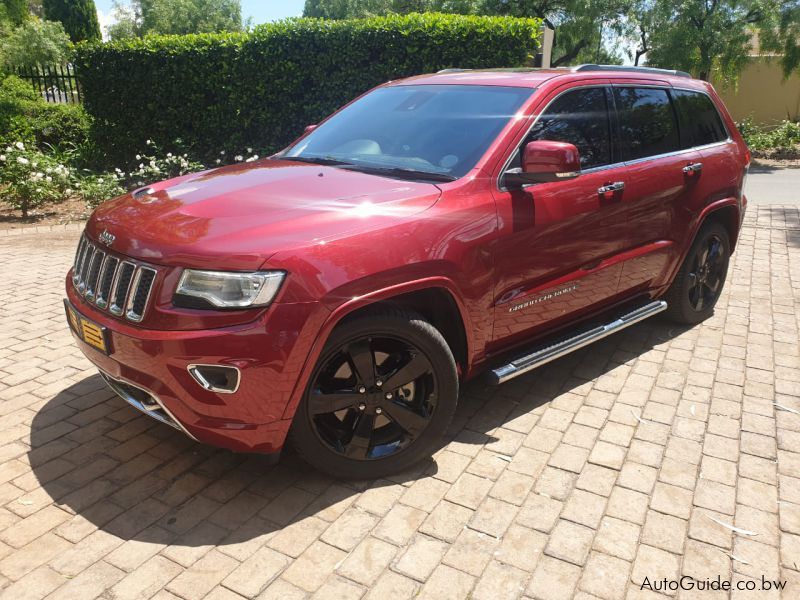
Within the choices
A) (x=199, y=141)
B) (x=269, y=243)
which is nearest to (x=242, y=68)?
(x=199, y=141)

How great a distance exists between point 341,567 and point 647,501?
4.81 ft

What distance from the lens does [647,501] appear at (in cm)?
310

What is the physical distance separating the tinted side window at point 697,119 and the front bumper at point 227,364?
3514 mm

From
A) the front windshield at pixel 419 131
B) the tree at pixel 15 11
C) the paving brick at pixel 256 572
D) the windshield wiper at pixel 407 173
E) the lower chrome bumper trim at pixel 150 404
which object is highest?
the tree at pixel 15 11

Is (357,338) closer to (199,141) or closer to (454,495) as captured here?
(454,495)

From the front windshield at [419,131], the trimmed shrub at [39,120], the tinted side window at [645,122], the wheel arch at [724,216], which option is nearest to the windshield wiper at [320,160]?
the front windshield at [419,131]

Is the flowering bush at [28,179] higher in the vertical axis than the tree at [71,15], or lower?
lower

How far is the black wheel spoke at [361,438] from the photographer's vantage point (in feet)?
10.2

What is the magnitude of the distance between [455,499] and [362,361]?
31.0 inches

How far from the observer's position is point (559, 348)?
382 cm

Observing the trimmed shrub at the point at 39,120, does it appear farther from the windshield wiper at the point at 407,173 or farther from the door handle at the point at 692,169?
the door handle at the point at 692,169

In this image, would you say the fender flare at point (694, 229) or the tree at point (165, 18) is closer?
the fender flare at point (694, 229)

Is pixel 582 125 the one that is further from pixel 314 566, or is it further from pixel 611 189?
pixel 314 566

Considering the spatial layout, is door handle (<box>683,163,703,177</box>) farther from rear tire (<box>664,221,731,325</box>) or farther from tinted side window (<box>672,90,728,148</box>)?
rear tire (<box>664,221,731,325</box>)
